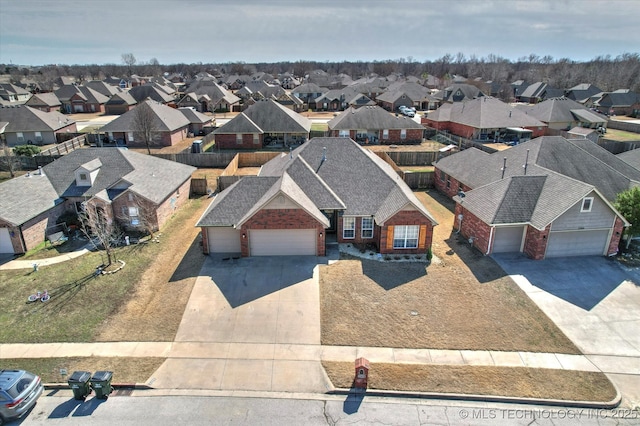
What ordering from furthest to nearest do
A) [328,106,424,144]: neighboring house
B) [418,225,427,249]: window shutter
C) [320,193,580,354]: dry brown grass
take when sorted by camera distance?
1. [328,106,424,144]: neighboring house
2. [418,225,427,249]: window shutter
3. [320,193,580,354]: dry brown grass

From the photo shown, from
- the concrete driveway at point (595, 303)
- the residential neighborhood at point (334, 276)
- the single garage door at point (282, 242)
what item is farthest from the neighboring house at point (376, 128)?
the concrete driveway at point (595, 303)

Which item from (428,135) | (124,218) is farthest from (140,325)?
(428,135)

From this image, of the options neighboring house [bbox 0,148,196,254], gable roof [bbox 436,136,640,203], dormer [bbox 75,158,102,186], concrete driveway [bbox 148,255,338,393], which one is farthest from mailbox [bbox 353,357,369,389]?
dormer [bbox 75,158,102,186]

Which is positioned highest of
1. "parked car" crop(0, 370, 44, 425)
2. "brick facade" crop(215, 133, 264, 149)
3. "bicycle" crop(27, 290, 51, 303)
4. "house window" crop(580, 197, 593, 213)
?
"house window" crop(580, 197, 593, 213)

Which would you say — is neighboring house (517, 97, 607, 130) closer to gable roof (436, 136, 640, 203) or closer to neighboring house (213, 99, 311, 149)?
gable roof (436, 136, 640, 203)

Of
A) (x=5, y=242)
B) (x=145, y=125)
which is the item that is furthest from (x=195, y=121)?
(x=5, y=242)

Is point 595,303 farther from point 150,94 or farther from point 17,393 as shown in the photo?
point 150,94
